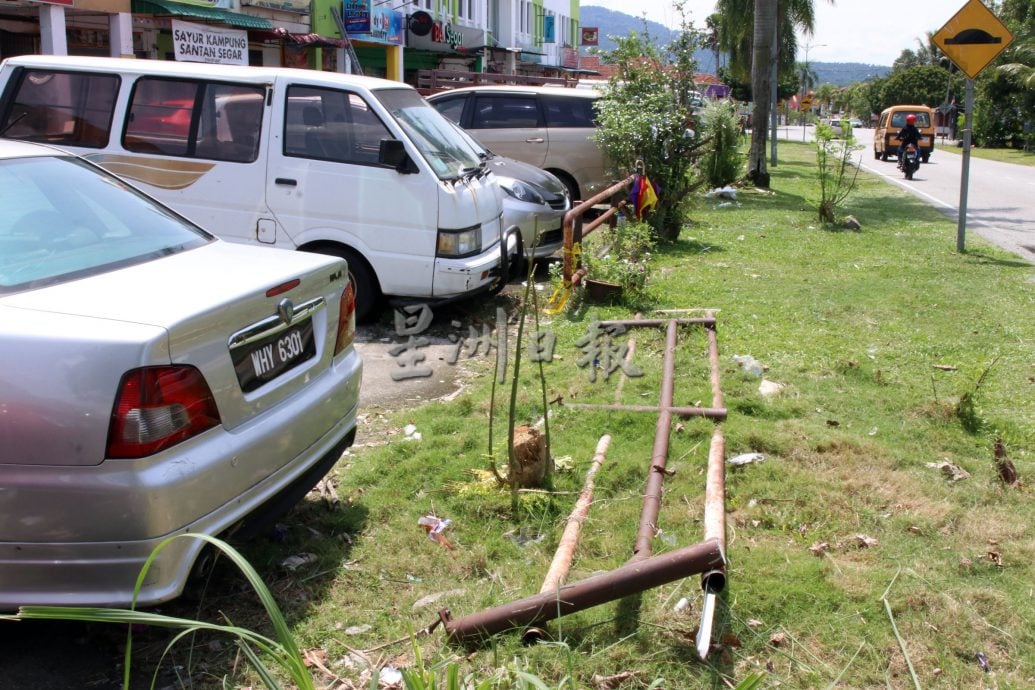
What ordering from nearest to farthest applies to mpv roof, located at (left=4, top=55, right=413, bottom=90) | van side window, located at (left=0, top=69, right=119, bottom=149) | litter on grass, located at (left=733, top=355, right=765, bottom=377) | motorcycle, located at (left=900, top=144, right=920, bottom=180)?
1. litter on grass, located at (left=733, top=355, right=765, bottom=377)
2. mpv roof, located at (left=4, top=55, right=413, bottom=90)
3. van side window, located at (left=0, top=69, right=119, bottom=149)
4. motorcycle, located at (left=900, top=144, right=920, bottom=180)

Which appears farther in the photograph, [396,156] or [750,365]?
[396,156]

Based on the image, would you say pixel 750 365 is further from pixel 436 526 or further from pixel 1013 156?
pixel 1013 156

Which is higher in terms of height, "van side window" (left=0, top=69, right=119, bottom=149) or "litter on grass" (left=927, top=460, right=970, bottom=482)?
"van side window" (left=0, top=69, right=119, bottom=149)

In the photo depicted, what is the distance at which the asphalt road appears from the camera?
551 inches

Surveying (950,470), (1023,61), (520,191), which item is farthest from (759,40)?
(1023,61)

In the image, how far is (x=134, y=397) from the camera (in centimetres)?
291

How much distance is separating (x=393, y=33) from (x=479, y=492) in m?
25.6

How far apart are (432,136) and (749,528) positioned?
4850 millimetres

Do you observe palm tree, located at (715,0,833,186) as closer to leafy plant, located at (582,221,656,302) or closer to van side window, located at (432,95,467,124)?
van side window, located at (432,95,467,124)

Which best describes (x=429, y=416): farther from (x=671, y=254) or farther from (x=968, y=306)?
(x=671, y=254)

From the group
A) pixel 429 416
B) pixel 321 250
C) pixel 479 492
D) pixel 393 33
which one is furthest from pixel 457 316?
pixel 393 33

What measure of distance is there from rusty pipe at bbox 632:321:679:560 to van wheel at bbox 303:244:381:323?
2561 mm

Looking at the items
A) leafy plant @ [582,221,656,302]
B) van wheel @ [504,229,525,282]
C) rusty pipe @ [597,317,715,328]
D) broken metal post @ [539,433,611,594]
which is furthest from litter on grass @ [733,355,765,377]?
van wheel @ [504,229,525,282]

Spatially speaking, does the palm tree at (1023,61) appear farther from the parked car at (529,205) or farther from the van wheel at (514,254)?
the van wheel at (514,254)
